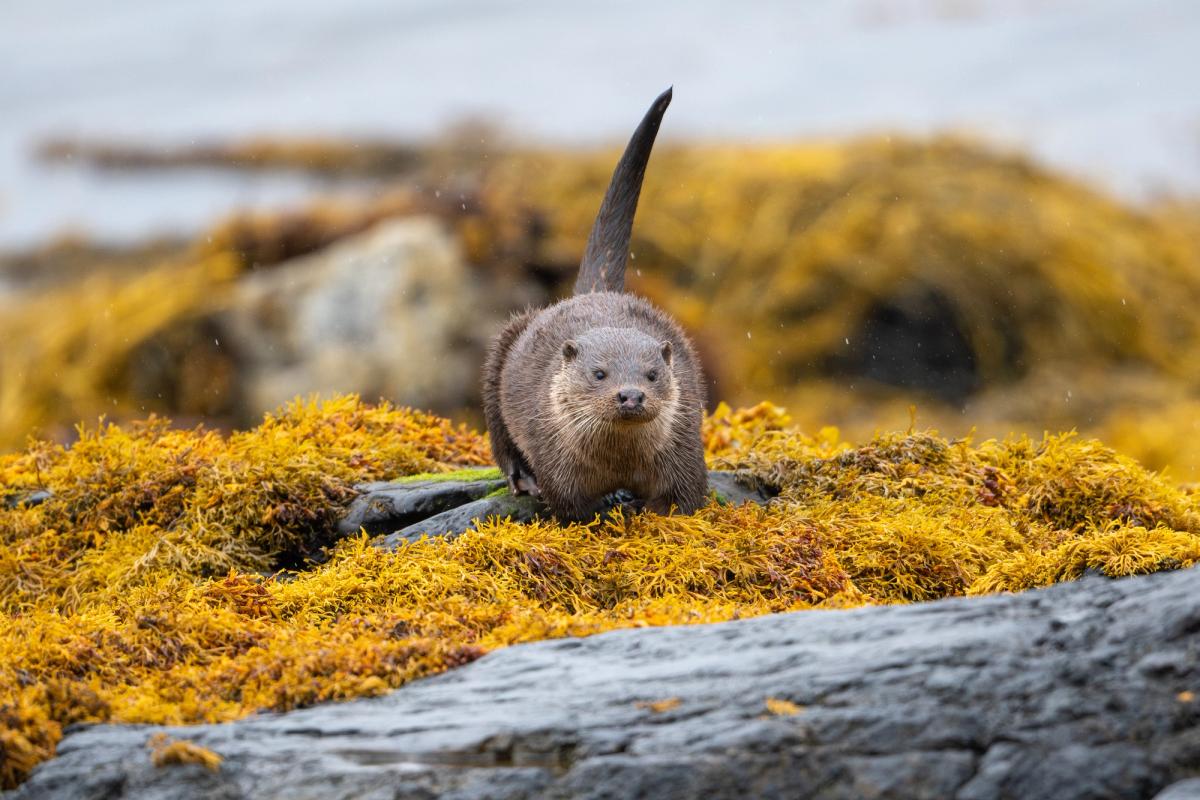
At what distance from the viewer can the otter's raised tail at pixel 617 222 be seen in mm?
6527

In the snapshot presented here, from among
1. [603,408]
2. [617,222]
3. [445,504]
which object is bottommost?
[445,504]

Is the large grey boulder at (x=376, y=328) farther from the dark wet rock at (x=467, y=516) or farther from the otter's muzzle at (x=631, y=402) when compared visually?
the otter's muzzle at (x=631, y=402)

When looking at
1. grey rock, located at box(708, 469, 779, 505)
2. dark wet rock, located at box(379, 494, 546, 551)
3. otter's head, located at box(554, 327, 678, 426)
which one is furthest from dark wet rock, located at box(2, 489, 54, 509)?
grey rock, located at box(708, 469, 779, 505)

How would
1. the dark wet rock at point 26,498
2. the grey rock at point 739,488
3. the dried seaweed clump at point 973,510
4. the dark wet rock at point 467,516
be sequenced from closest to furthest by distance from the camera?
the dried seaweed clump at point 973,510, the dark wet rock at point 467,516, the grey rock at point 739,488, the dark wet rock at point 26,498

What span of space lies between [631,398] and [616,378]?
0.62 ft

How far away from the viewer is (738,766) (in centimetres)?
326

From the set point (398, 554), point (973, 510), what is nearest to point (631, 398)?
point (398, 554)

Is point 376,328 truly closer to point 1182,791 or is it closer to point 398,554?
point 398,554

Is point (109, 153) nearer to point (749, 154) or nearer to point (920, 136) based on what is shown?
point (749, 154)

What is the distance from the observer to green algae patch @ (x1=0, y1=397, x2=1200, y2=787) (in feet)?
13.3

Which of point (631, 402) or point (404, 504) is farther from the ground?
point (631, 402)

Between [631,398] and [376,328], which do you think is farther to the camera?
[376,328]

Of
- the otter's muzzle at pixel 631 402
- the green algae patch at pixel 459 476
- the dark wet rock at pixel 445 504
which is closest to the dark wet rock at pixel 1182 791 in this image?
the otter's muzzle at pixel 631 402

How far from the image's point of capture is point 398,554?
17.2ft
